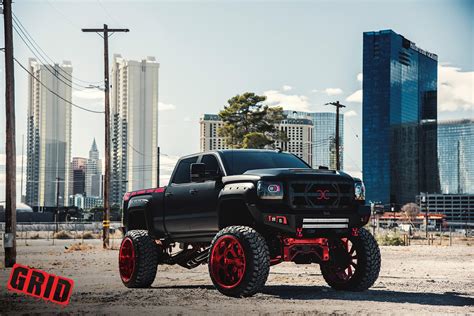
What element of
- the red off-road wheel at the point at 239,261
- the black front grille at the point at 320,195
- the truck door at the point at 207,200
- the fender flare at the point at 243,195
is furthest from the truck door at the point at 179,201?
the black front grille at the point at 320,195

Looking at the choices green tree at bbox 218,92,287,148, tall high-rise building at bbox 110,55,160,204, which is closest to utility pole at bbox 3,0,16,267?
green tree at bbox 218,92,287,148

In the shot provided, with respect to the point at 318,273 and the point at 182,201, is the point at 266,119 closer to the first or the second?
the point at 318,273

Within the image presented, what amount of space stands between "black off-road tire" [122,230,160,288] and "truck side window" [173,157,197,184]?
1.40m

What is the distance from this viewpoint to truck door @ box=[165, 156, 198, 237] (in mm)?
15305

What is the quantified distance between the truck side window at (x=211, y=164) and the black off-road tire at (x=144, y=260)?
2204 mm

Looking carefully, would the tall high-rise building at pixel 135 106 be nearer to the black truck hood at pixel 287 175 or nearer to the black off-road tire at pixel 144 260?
the black off-road tire at pixel 144 260

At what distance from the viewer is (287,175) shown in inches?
535

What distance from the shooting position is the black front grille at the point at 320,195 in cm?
1357

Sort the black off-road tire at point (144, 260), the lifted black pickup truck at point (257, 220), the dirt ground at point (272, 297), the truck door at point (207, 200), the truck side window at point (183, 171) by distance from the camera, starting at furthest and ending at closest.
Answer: the black off-road tire at point (144, 260) < the truck side window at point (183, 171) < the truck door at point (207, 200) < the lifted black pickup truck at point (257, 220) < the dirt ground at point (272, 297)

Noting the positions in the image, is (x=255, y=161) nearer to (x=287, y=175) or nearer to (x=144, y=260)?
(x=287, y=175)

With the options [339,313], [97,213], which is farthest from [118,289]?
[97,213]

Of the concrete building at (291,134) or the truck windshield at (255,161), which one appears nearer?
the truck windshield at (255,161)

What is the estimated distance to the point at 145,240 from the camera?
16.3m

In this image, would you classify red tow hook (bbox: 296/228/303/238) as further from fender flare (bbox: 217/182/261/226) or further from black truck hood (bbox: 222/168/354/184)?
black truck hood (bbox: 222/168/354/184)
